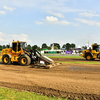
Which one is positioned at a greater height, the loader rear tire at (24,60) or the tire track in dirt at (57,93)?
the loader rear tire at (24,60)

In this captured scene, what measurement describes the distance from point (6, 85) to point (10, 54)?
8.76 metres

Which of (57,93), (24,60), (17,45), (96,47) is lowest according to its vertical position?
(57,93)

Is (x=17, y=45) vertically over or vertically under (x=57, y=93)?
over

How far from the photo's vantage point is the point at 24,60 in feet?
44.8

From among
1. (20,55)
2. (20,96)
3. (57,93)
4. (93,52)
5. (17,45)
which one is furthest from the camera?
(93,52)

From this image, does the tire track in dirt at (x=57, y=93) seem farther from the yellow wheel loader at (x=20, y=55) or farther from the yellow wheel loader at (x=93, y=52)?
the yellow wheel loader at (x=93, y=52)

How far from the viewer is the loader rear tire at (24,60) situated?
13213mm

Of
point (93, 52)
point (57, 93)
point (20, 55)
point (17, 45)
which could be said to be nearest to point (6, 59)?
point (20, 55)

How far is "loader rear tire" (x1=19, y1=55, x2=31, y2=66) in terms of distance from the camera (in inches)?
520

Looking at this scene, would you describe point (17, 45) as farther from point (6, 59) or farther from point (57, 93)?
point (57, 93)

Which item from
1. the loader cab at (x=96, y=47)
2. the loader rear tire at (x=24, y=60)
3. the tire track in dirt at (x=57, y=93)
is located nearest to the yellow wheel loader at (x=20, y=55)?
the loader rear tire at (x=24, y=60)

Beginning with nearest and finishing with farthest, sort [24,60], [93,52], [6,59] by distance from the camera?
[24,60]
[6,59]
[93,52]

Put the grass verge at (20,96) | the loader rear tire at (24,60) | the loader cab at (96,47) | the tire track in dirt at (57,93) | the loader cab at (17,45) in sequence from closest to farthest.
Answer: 1. the grass verge at (20,96)
2. the tire track in dirt at (57,93)
3. the loader rear tire at (24,60)
4. the loader cab at (17,45)
5. the loader cab at (96,47)

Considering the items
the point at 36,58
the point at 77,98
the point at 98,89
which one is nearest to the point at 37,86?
the point at 77,98
